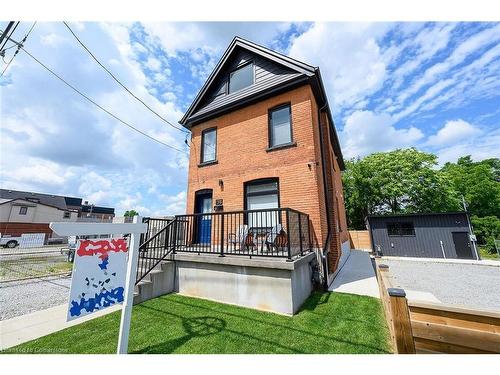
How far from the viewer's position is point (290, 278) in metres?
4.42

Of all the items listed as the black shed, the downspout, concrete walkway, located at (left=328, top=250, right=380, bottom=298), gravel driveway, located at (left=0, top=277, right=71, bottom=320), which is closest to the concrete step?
gravel driveway, located at (left=0, top=277, right=71, bottom=320)

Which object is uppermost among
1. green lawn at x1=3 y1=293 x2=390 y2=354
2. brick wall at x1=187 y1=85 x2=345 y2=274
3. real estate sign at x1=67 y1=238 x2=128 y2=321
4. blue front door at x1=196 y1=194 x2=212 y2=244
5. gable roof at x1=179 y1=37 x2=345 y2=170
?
gable roof at x1=179 y1=37 x2=345 y2=170

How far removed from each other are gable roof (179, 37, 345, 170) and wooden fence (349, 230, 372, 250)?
13.5m

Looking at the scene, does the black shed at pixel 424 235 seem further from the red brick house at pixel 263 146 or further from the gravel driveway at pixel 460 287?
the red brick house at pixel 263 146

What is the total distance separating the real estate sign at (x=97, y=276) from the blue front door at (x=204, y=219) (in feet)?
17.0

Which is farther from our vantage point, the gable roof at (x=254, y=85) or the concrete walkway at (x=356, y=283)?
the gable roof at (x=254, y=85)

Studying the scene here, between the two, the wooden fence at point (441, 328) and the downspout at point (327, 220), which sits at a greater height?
the downspout at point (327, 220)

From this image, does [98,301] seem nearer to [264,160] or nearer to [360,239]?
[264,160]

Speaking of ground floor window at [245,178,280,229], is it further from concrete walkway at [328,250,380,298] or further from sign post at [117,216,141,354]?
sign post at [117,216,141,354]

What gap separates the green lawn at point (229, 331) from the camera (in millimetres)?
3104

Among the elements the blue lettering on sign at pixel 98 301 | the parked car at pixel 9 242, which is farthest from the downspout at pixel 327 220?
the parked car at pixel 9 242

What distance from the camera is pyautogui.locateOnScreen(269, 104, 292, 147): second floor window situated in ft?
24.7
